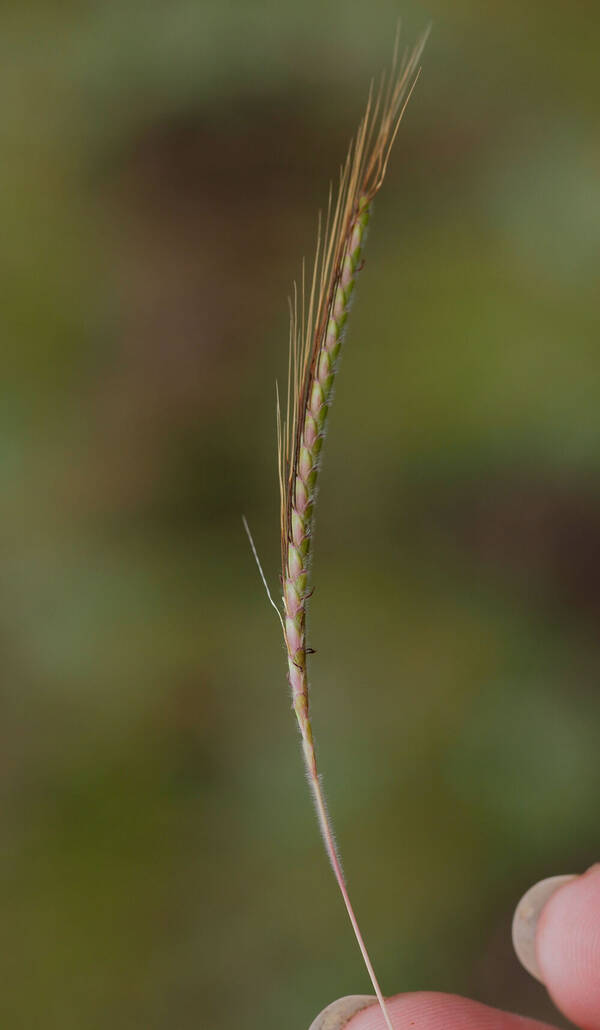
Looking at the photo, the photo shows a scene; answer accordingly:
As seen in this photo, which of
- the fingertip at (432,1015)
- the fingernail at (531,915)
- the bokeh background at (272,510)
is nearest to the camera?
the fingertip at (432,1015)

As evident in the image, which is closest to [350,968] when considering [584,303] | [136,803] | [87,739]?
[136,803]

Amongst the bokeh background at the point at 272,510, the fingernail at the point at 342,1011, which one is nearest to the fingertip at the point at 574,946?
the fingernail at the point at 342,1011

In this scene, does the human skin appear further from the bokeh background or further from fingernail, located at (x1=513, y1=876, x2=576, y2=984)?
the bokeh background

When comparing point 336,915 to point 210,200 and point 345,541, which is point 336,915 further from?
point 210,200

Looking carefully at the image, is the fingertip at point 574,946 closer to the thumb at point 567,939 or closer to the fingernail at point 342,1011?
the thumb at point 567,939

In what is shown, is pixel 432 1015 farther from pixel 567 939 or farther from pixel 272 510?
pixel 272 510

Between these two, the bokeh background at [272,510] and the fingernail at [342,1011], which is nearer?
the fingernail at [342,1011]

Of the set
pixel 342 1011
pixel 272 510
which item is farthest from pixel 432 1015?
pixel 272 510
